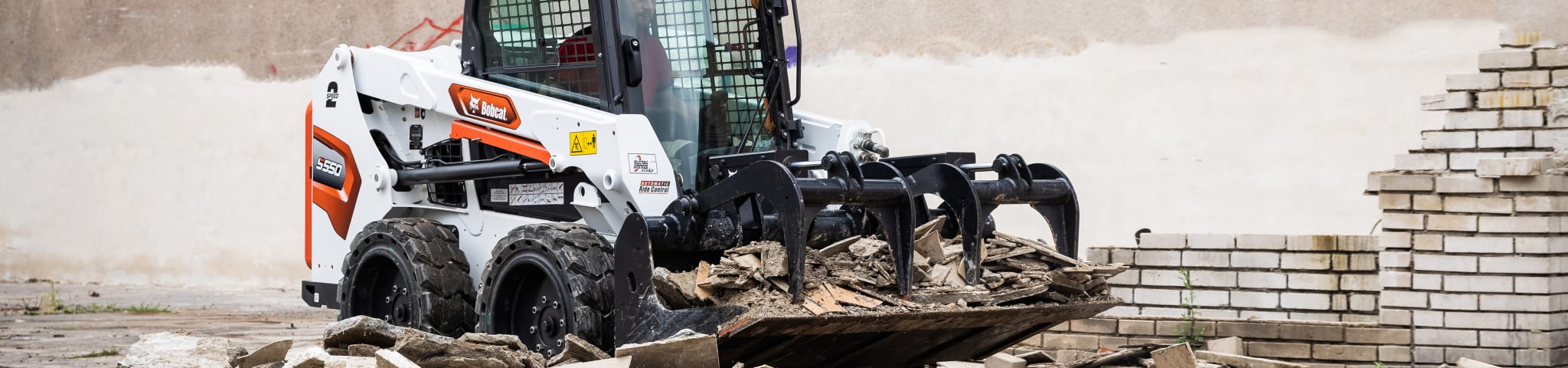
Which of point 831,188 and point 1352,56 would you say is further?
point 1352,56

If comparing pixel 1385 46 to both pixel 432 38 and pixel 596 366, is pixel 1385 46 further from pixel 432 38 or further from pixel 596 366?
pixel 432 38

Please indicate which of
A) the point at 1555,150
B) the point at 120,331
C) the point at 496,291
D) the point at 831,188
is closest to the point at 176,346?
the point at 496,291

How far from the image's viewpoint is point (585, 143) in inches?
232

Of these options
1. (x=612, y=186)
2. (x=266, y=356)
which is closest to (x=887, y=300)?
(x=612, y=186)

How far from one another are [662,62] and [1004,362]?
2.06 meters

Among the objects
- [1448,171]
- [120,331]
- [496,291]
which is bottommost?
[120,331]

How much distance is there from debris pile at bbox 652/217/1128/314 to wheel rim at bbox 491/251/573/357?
2.81ft

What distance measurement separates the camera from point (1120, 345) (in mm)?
7762

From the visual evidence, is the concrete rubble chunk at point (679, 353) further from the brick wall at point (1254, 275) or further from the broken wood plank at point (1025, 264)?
the brick wall at point (1254, 275)

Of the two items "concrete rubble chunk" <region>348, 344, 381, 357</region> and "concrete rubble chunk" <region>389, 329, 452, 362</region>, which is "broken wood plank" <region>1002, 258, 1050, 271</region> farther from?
"concrete rubble chunk" <region>348, 344, 381, 357</region>

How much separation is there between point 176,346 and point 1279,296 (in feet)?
18.0

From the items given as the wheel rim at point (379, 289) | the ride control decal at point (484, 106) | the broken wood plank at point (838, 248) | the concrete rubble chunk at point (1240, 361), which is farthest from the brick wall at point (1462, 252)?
the wheel rim at point (379, 289)

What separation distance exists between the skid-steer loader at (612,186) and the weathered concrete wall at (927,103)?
4.05 metres

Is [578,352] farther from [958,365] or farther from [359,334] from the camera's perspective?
[958,365]
